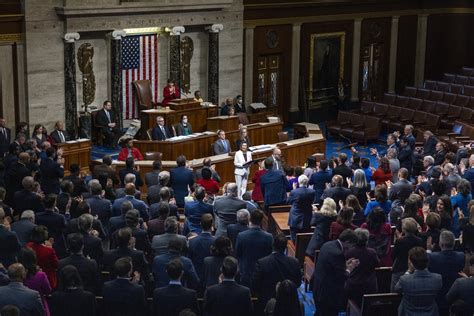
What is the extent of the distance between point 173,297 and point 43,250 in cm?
196

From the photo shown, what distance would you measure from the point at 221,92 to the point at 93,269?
54.9 ft

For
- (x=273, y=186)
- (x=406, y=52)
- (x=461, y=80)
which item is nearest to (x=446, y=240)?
(x=273, y=186)

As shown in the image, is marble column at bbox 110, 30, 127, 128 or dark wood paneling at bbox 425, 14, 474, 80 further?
dark wood paneling at bbox 425, 14, 474, 80

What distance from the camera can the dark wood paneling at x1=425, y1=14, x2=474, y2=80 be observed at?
3148 cm

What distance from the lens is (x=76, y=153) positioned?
19.2 metres

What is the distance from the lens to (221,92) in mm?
25484

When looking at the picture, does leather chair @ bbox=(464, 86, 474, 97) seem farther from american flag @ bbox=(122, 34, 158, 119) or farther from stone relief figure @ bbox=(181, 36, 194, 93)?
american flag @ bbox=(122, 34, 158, 119)

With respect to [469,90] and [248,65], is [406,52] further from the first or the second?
[248,65]

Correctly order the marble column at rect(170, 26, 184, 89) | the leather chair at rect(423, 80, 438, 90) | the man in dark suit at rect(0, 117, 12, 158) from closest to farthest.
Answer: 1. the man in dark suit at rect(0, 117, 12, 158)
2. the marble column at rect(170, 26, 184, 89)
3. the leather chair at rect(423, 80, 438, 90)

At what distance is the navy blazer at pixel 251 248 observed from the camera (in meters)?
10.0

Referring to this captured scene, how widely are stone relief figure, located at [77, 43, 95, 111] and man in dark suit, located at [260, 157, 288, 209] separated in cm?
962

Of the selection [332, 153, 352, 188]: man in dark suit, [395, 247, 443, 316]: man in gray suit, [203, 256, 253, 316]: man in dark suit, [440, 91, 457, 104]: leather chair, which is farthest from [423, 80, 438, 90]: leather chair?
[203, 256, 253, 316]: man in dark suit

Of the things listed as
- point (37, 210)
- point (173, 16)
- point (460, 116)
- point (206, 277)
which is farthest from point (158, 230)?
point (460, 116)

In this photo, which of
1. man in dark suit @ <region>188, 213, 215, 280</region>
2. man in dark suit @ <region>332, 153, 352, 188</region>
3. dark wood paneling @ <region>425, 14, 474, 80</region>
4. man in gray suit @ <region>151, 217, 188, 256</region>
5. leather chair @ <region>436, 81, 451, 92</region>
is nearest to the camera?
man in gray suit @ <region>151, 217, 188, 256</region>
